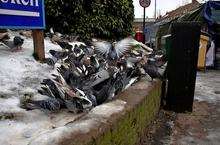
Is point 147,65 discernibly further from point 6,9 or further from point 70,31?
point 70,31

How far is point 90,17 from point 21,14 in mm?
3997

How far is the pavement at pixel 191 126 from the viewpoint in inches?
232

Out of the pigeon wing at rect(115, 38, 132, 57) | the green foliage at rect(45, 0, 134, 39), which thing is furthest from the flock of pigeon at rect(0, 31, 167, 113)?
the green foliage at rect(45, 0, 134, 39)

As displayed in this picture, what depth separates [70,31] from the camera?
9422mm

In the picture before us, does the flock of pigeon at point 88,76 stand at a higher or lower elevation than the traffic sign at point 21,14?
lower

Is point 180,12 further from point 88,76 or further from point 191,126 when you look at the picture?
point 88,76

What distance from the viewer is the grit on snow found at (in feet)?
10.9

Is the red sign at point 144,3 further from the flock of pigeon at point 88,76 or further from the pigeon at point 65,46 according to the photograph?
the pigeon at point 65,46

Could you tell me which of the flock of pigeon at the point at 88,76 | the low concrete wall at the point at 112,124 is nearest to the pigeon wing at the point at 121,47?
the flock of pigeon at the point at 88,76

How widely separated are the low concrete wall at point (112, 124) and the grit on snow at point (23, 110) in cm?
2

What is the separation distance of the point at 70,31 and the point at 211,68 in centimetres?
760

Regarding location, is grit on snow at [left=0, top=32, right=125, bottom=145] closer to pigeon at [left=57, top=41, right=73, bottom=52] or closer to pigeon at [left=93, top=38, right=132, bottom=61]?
pigeon at [left=57, top=41, right=73, bottom=52]

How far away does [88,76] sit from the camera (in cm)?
502

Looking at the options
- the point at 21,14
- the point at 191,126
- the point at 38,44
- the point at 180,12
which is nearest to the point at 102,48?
the point at 38,44
